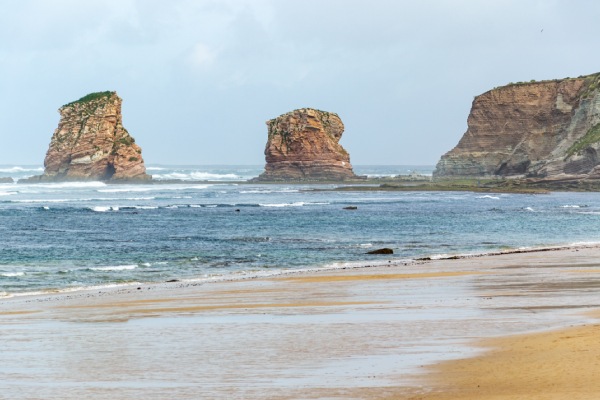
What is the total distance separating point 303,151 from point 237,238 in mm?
123324

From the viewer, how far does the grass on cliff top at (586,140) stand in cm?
12988

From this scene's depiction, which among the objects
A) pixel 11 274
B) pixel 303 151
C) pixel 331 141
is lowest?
pixel 11 274

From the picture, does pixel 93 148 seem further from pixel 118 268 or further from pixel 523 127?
pixel 118 268

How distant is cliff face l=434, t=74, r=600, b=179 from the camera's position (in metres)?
144

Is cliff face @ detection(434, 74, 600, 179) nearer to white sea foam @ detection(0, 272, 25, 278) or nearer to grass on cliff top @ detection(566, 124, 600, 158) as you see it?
grass on cliff top @ detection(566, 124, 600, 158)

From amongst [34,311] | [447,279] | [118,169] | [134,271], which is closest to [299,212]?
[134,271]

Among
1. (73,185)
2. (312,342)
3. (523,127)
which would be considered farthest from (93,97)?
(312,342)

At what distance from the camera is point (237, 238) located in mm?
48906

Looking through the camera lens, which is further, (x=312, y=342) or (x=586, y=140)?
(x=586, y=140)

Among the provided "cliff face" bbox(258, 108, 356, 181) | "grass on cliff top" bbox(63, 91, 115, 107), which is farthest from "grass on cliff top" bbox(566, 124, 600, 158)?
"grass on cliff top" bbox(63, 91, 115, 107)

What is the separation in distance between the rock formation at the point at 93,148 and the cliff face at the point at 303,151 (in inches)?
1014

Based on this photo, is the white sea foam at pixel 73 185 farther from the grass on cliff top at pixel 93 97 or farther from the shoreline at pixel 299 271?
the shoreline at pixel 299 271

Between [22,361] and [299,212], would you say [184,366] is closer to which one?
[22,361]

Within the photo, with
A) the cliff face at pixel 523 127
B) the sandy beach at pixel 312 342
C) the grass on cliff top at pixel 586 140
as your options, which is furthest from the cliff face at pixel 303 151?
the sandy beach at pixel 312 342
